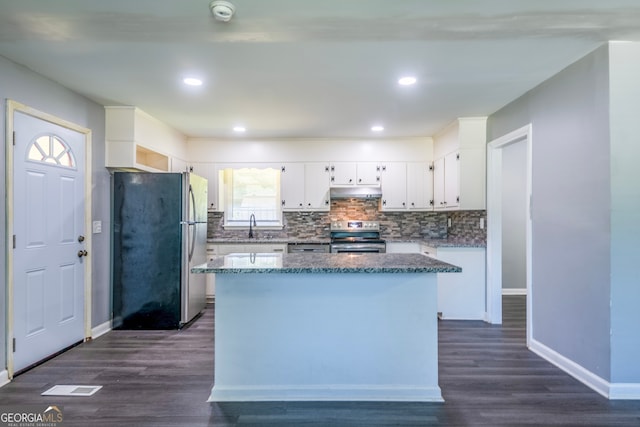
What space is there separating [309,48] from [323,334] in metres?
1.94

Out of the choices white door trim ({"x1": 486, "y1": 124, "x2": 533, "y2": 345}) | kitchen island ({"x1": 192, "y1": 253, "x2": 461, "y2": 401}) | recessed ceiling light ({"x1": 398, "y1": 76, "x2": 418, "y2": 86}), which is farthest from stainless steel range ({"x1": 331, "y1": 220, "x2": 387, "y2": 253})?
kitchen island ({"x1": 192, "y1": 253, "x2": 461, "y2": 401})

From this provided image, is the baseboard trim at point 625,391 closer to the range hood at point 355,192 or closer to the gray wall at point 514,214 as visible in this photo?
the gray wall at point 514,214

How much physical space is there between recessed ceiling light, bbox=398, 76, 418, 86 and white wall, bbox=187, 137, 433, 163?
6.81ft

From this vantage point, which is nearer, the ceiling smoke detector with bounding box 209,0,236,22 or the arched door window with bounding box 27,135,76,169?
the ceiling smoke detector with bounding box 209,0,236,22

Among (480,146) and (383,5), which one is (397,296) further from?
(480,146)

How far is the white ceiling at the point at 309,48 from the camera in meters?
1.84

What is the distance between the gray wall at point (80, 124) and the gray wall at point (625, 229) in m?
4.29

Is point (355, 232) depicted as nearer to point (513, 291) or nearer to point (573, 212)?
point (513, 291)

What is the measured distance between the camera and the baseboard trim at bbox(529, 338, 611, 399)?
230 centimetres

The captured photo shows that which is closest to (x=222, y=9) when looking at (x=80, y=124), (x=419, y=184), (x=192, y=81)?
(x=192, y=81)

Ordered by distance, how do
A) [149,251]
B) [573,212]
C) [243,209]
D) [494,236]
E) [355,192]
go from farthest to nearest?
[243,209], [355,192], [494,236], [149,251], [573,212]

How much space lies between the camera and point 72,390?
2373 mm

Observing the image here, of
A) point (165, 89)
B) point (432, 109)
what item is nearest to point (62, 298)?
point (165, 89)

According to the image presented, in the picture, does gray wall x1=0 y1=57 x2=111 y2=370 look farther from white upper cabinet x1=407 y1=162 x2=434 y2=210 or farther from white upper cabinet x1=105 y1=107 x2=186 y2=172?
white upper cabinet x1=407 y1=162 x2=434 y2=210
